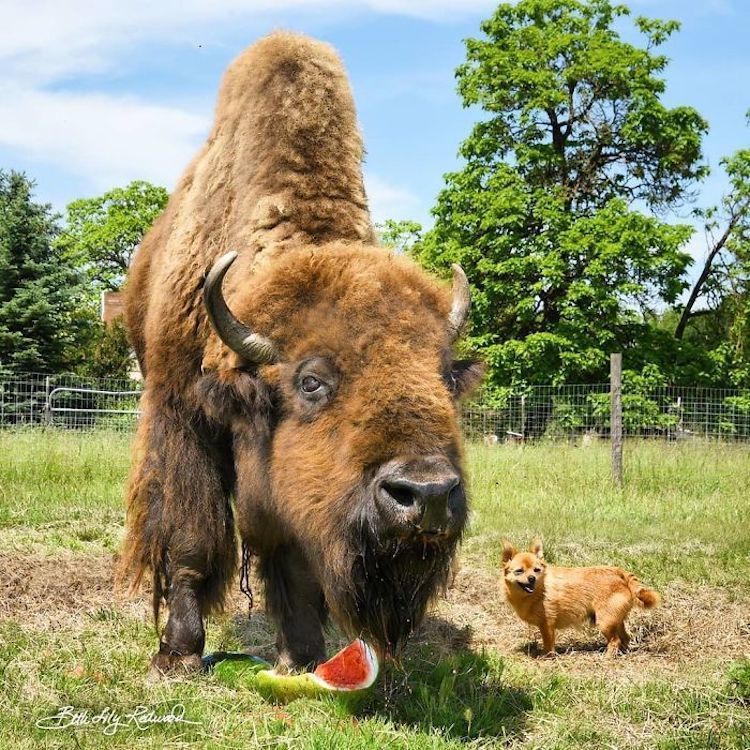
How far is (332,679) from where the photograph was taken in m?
4.27

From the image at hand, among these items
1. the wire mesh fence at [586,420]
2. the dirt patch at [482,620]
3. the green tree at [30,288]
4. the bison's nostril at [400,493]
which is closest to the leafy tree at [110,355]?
the green tree at [30,288]

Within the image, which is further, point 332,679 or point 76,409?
point 76,409

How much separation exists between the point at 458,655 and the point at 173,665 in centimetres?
149

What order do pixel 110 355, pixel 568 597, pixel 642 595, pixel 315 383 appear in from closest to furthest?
pixel 315 383 → pixel 568 597 → pixel 642 595 → pixel 110 355

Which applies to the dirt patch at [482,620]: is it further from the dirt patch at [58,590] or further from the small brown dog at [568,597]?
the small brown dog at [568,597]

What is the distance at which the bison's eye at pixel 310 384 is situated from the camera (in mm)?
3880

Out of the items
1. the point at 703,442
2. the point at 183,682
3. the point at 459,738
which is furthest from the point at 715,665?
the point at 703,442

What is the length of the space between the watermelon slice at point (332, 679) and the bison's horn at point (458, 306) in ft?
4.75

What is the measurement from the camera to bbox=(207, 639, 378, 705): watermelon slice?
417 cm

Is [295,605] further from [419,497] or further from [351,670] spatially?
[419,497]

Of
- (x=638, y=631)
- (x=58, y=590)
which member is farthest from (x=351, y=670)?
(x=58, y=590)

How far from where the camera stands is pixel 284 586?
4.91 m

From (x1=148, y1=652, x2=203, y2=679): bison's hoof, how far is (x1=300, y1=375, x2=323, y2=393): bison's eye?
1.70m

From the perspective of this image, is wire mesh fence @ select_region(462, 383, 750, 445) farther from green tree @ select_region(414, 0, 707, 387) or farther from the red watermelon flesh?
the red watermelon flesh
